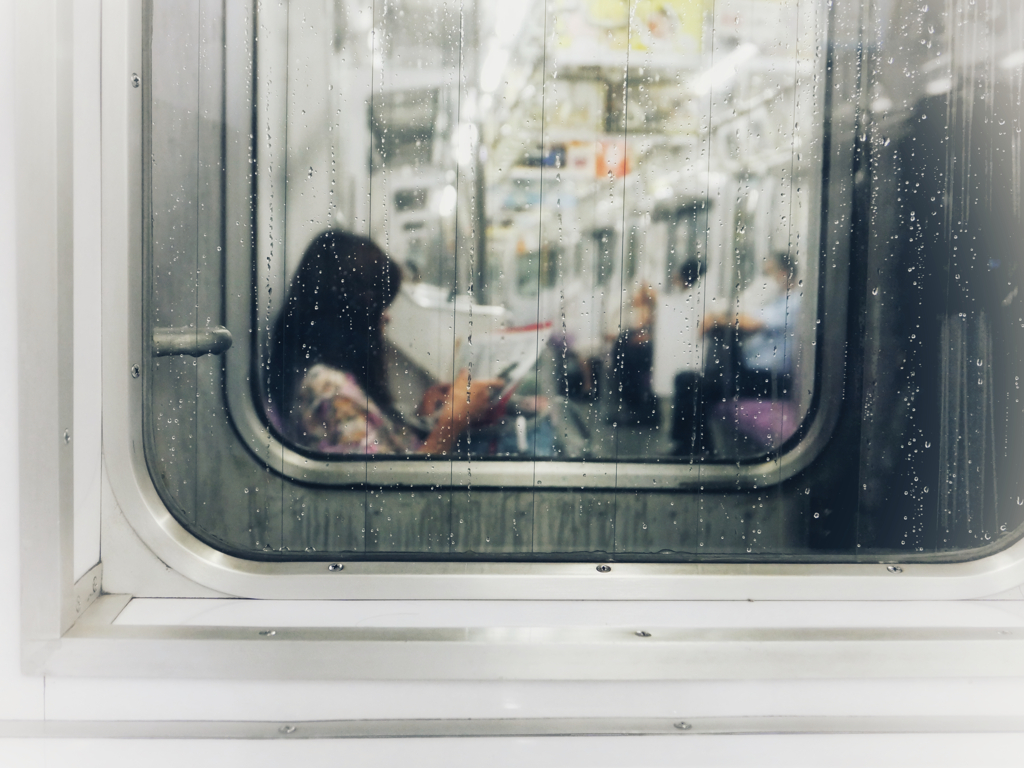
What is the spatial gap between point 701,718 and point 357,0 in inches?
56.0

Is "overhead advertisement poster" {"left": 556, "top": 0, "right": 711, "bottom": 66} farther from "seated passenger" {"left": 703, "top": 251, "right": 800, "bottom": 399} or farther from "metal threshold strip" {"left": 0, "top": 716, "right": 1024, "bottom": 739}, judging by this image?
"metal threshold strip" {"left": 0, "top": 716, "right": 1024, "bottom": 739}

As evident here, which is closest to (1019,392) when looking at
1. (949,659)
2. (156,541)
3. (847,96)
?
(949,659)

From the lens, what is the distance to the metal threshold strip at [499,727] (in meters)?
0.89

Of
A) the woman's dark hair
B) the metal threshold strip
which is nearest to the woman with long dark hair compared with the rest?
the woman's dark hair

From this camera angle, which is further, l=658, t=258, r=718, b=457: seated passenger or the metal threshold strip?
l=658, t=258, r=718, b=457: seated passenger

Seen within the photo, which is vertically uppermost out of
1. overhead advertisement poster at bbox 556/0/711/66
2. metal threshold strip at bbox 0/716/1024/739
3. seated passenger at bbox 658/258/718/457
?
overhead advertisement poster at bbox 556/0/711/66

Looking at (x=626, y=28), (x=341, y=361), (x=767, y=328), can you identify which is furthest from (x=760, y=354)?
(x=341, y=361)

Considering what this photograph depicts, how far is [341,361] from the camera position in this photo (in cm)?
126

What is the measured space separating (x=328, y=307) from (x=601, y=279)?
0.58 metres

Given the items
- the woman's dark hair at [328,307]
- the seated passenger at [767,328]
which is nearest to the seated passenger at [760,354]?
the seated passenger at [767,328]

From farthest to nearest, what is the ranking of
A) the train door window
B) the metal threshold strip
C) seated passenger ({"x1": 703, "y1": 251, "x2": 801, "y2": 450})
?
seated passenger ({"x1": 703, "y1": 251, "x2": 801, "y2": 450}) → the train door window → the metal threshold strip

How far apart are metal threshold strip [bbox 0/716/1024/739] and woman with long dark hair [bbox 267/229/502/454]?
545mm

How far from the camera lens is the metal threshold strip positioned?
89 cm

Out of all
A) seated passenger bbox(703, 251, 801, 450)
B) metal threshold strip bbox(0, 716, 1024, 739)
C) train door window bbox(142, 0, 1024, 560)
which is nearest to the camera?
metal threshold strip bbox(0, 716, 1024, 739)
